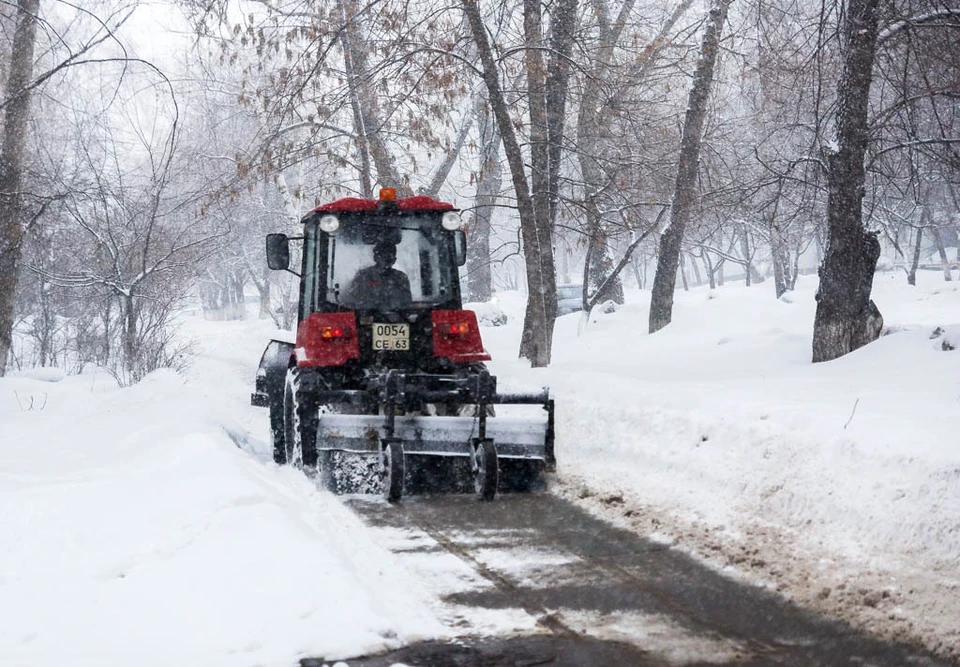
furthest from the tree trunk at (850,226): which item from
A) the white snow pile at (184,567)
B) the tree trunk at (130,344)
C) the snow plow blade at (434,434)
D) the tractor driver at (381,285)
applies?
the tree trunk at (130,344)

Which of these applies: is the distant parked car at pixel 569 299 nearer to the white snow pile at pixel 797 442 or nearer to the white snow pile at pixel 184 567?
the white snow pile at pixel 797 442

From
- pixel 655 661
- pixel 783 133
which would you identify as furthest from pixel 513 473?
pixel 783 133

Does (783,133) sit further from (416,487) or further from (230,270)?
(230,270)

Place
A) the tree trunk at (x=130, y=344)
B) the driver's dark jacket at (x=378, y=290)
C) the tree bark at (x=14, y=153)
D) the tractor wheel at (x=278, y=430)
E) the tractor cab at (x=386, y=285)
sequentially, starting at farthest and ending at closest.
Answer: the tree trunk at (x=130, y=344) < the tree bark at (x=14, y=153) < the tractor wheel at (x=278, y=430) < the driver's dark jacket at (x=378, y=290) < the tractor cab at (x=386, y=285)

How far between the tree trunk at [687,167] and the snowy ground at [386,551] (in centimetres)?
737

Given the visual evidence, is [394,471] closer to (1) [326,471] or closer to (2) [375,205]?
(1) [326,471]

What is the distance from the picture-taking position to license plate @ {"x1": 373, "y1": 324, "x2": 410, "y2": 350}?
27.0 ft

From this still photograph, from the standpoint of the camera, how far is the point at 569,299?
1378 inches

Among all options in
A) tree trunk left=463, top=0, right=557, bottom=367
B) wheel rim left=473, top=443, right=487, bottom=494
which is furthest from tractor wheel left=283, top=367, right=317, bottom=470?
tree trunk left=463, top=0, right=557, bottom=367

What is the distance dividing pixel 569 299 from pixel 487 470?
28.1m

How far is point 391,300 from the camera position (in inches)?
336

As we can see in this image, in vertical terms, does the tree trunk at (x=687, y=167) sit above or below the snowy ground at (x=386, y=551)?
above

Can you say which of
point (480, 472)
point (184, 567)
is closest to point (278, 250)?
point (480, 472)

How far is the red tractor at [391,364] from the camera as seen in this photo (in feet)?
24.7
